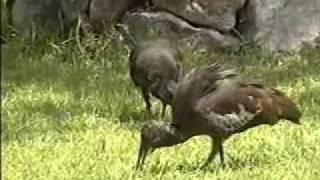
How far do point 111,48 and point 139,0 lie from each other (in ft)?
1.86

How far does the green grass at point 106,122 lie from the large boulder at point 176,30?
7.3 inches

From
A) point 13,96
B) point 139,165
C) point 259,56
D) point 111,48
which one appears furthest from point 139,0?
point 139,165

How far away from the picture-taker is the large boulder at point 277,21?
918cm

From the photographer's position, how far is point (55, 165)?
5969mm

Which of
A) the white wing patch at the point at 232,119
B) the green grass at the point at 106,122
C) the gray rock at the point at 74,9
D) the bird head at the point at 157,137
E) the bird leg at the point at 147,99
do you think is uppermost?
the gray rock at the point at 74,9

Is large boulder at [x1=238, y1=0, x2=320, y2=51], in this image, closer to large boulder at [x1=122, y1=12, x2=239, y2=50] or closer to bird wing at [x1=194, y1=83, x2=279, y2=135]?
large boulder at [x1=122, y1=12, x2=239, y2=50]

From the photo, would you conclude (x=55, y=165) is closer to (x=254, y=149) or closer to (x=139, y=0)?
(x=254, y=149)

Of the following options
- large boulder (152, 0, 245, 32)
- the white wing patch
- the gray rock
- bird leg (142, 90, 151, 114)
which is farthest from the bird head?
the gray rock

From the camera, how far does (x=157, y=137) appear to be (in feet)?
18.8

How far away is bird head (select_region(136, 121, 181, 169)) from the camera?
18.8ft

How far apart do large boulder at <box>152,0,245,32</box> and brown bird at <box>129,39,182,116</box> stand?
194 cm

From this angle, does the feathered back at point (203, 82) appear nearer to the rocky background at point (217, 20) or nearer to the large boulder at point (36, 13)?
the rocky background at point (217, 20)

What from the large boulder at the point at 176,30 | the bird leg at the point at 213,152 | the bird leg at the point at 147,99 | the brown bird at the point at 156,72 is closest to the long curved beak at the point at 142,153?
the bird leg at the point at 213,152

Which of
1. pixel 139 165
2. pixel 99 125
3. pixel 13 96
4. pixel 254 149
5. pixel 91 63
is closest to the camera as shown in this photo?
pixel 139 165
